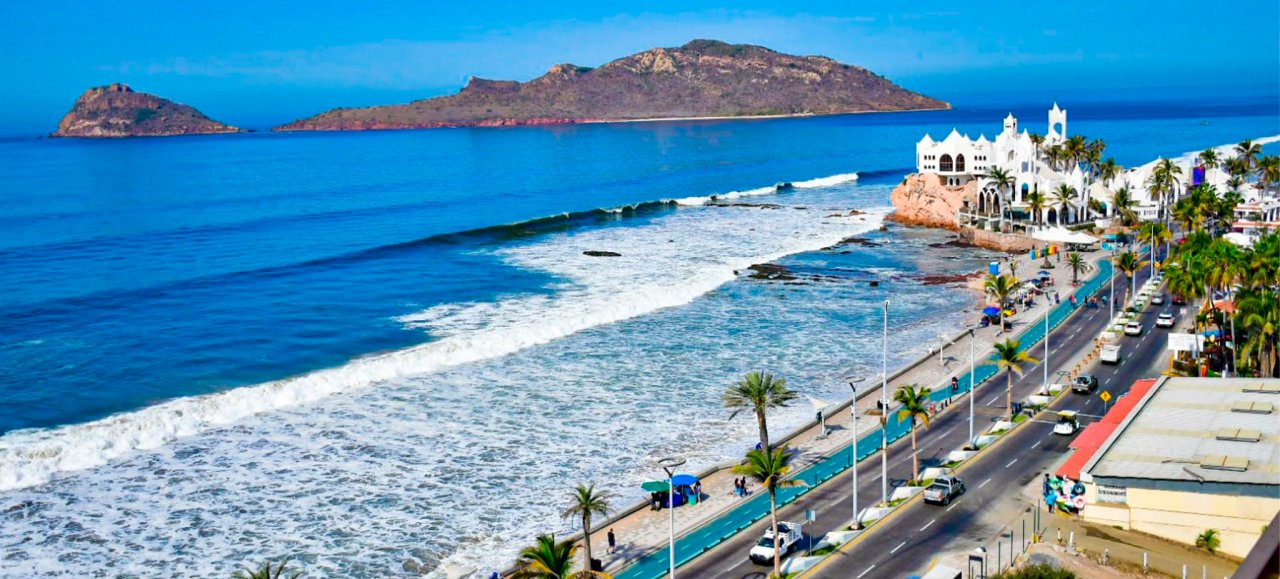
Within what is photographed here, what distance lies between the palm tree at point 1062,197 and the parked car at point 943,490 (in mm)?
69062

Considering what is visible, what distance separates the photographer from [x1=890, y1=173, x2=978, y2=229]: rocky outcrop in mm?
109250

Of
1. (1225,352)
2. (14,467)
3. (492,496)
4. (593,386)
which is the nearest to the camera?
(492,496)

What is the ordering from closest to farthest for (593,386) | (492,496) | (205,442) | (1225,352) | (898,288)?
(492,496) → (205,442) → (1225,352) → (593,386) → (898,288)

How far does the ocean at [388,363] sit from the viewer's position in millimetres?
38500

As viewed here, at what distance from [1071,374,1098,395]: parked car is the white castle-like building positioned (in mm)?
53676

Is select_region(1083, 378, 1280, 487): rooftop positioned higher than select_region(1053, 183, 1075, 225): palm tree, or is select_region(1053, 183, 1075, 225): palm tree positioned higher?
Result: select_region(1053, 183, 1075, 225): palm tree

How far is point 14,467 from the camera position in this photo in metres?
43.0

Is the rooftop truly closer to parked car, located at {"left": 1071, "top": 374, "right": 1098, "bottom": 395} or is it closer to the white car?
parked car, located at {"left": 1071, "top": 374, "right": 1098, "bottom": 395}

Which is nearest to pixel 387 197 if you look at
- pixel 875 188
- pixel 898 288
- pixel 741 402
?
pixel 875 188

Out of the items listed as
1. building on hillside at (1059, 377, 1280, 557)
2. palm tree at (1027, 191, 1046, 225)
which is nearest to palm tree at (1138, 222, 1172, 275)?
palm tree at (1027, 191, 1046, 225)

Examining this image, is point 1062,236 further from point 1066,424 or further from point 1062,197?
point 1066,424

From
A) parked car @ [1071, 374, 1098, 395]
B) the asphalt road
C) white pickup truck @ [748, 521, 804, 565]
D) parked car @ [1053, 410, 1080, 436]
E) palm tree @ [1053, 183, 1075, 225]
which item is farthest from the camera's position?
A: palm tree @ [1053, 183, 1075, 225]

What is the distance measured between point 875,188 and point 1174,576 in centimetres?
12569

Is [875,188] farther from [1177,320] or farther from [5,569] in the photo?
[5,569]
